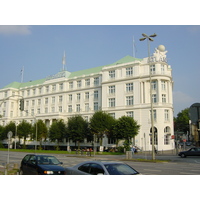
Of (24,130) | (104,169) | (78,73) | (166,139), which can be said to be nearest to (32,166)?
(104,169)

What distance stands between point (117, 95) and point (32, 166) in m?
47.6

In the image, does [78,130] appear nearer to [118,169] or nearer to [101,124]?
[101,124]

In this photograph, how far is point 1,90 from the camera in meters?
86.3

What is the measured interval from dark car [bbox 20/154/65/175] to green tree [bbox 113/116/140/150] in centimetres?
3631

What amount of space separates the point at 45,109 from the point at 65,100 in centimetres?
929

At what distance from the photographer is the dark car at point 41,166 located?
10.7 meters

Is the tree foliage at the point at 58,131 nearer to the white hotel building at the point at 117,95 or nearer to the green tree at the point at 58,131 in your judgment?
the green tree at the point at 58,131

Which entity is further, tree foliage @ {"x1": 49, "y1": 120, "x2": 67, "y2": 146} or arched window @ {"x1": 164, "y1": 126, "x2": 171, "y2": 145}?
tree foliage @ {"x1": 49, "y1": 120, "x2": 67, "y2": 146}

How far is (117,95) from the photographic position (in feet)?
192

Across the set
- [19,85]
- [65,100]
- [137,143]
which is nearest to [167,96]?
[137,143]

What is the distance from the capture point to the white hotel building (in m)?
52.6

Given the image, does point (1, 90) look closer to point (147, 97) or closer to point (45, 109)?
point (45, 109)

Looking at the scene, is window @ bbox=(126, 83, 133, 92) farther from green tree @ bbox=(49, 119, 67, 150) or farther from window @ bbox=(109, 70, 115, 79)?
green tree @ bbox=(49, 119, 67, 150)

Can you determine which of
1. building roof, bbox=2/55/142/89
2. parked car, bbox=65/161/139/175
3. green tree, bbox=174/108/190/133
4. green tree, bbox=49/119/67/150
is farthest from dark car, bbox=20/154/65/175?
green tree, bbox=174/108/190/133
